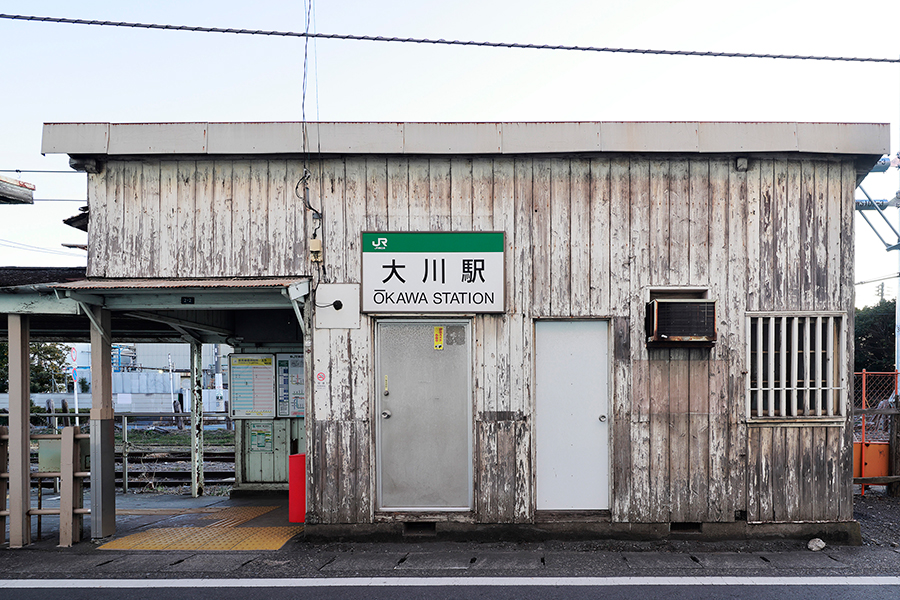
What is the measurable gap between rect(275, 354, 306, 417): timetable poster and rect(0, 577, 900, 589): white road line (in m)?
3.78

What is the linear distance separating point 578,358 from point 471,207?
6.75ft

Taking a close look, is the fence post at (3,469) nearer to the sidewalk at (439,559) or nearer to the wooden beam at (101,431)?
the sidewalk at (439,559)

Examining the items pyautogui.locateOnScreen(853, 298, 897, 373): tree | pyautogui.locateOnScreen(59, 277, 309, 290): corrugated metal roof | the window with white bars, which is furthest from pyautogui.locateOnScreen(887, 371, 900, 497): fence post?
pyautogui.locateOnScreen(853, 298, 897, 373): tree

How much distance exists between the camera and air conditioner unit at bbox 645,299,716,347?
5930 mm

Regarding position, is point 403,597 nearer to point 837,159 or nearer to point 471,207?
point 471,207

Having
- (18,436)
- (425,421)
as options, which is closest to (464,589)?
(425,421)

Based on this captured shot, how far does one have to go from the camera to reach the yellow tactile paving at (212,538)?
5.89m

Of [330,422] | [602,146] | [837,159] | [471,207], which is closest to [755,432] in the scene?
[837,159]

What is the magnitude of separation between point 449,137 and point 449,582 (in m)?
4.40

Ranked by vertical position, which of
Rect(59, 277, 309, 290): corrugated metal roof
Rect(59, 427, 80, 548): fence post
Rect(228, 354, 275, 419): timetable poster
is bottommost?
Rect(59, 427, 80, 548): fence post

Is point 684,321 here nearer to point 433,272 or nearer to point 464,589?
point 433,272

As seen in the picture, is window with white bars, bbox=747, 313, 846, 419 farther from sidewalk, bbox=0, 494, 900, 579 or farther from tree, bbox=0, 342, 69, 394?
tree, bbox=0, 342, 69, 394

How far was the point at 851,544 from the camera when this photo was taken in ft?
19.6

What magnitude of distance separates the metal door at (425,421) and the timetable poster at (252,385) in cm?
322
